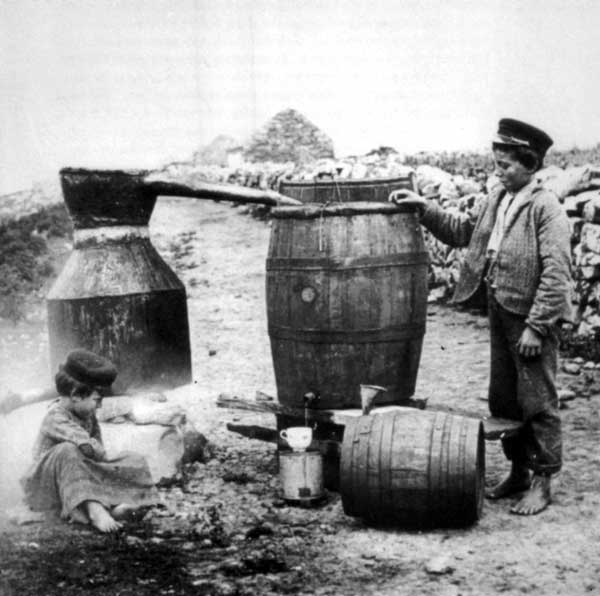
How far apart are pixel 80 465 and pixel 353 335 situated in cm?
164

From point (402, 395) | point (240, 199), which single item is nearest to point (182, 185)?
point (240, 199)

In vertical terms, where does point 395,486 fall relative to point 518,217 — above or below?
below

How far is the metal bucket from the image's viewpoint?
4.49 metres

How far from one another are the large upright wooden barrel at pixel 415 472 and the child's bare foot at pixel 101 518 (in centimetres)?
115

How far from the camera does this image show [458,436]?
4.07 m

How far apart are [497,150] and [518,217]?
15.3 inches

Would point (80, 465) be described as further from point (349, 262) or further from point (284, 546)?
point (349, 262)

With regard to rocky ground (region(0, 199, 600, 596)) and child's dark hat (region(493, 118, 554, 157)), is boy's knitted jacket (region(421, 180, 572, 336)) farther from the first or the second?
rocky ground (region(0, 199, 600, 596))

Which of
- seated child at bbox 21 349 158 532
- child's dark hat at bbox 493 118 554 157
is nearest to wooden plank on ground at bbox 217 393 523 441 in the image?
seated child at bbox 21 349 158 532

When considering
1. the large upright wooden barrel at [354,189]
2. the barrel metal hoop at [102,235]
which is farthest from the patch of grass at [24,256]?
the large upright wooden barrel at [354,189]

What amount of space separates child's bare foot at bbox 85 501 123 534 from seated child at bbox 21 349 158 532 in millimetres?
11

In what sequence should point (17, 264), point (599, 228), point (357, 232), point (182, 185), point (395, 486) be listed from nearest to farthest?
point (395, 486) < point (357, 232) < point (182, 185) < point (599, 228) < point (17, 264)

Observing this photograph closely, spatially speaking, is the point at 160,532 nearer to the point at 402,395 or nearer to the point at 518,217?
the point at 402,395

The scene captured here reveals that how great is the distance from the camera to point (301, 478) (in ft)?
14.8
